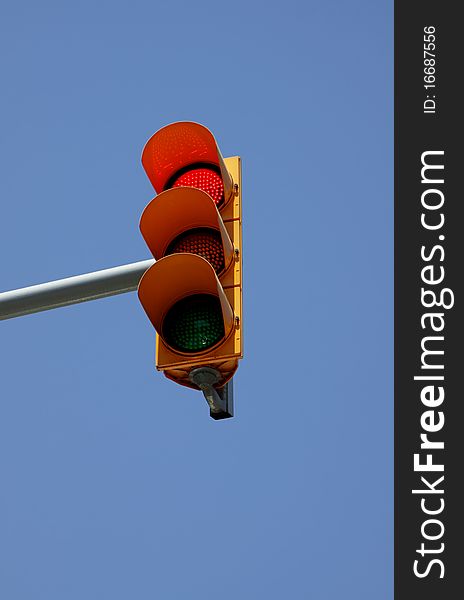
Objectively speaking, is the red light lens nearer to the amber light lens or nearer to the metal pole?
the amber light lens

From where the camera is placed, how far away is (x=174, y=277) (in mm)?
4348

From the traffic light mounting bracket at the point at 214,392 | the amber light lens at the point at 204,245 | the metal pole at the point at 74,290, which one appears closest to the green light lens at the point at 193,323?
the traffic light mounting bracket at the point at 214,392

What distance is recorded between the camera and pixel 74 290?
4797 mm

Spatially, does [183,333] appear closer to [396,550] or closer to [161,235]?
[161,235]

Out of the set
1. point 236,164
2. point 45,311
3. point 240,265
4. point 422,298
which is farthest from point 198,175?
point 422,298

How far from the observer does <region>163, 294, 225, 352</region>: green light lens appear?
4.42 m

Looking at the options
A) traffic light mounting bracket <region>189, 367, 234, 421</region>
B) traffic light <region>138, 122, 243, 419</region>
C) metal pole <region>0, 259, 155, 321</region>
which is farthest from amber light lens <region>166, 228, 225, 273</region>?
traffic light mounting bracket <region>189, 367, 234, 421</region>

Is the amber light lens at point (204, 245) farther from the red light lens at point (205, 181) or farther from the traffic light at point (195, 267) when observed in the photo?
the red light lens at point (205, 181)

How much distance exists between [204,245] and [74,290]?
617 millimetres

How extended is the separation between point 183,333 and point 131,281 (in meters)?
0.44

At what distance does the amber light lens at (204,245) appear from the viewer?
184 inches

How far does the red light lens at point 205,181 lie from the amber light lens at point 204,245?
0.22 m

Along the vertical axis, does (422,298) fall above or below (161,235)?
above

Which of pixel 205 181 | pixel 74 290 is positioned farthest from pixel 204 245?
pixel 74 290
